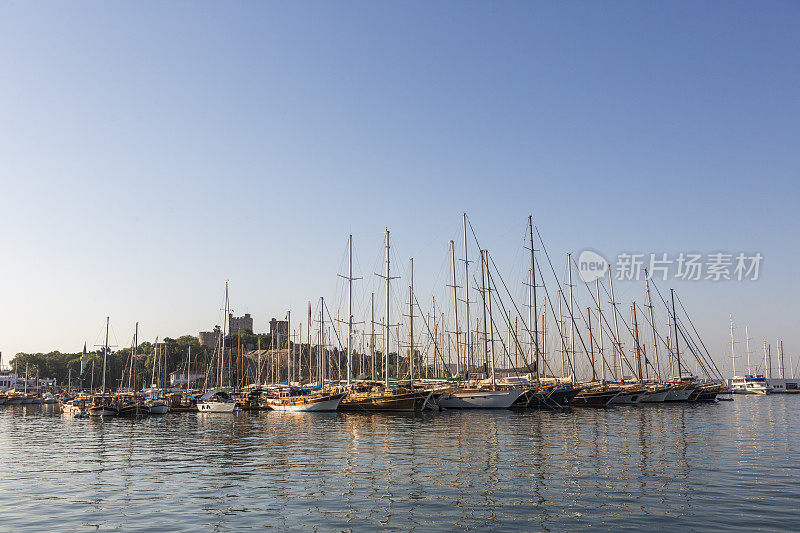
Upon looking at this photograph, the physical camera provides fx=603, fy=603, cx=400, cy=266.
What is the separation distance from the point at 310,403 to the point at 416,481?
2271 inches

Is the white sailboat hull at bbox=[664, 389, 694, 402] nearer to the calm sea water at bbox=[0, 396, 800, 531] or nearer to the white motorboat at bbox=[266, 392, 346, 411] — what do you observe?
the calm sea water at bbox=[0, 396, 800, 531]

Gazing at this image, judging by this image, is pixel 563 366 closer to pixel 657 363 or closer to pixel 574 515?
pixel 657 363

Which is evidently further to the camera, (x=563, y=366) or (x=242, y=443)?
(x=563, y=366)

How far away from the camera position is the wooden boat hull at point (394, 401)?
245 ft

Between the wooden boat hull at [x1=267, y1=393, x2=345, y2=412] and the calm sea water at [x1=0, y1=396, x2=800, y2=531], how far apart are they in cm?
3019

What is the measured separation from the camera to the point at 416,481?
26.4 meters

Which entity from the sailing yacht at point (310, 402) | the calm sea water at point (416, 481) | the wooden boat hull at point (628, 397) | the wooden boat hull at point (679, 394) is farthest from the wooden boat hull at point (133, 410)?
the wooden boat hull at point (679, 394)

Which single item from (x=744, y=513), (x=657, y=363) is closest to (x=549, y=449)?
(x=744, y=513)

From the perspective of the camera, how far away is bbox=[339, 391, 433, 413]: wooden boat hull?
245ft

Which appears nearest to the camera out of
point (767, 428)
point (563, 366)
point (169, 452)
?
point (169, 452)

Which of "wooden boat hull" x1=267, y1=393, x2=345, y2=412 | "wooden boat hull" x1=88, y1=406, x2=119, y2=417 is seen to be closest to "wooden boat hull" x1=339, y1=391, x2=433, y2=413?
"wooden boat hull" x1=267, y1=393, x2=345, y2=412

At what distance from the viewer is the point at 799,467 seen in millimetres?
29391

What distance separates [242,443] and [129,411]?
46835 mm

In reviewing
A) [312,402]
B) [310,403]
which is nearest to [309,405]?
[310,403]
